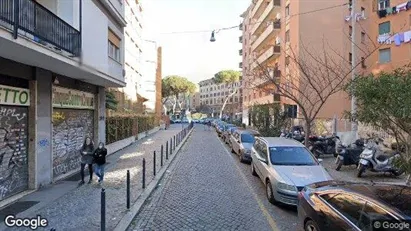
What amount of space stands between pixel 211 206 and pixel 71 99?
723cm

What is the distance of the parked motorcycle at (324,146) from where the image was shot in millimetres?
16584

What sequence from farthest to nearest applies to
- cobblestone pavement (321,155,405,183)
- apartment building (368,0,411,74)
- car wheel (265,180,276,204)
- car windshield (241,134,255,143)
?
apartment building (368,0,411,74)
car windshield (241,134,255,143)
cobblestone pavement (321,155,405,183)
car wheel (265,180,276,204)

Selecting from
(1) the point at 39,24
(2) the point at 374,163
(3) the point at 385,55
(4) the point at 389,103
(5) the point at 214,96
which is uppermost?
(5) the point at 214,96

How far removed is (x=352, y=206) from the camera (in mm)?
4629

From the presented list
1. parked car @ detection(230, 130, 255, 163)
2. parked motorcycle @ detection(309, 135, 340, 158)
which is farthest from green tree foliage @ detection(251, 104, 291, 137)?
parked motorcycle @ detection(309, 135, 340, 158)

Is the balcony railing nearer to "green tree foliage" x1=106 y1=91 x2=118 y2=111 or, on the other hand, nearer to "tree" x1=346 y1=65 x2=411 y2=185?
"tree" x1=346 y1=65 x2=411 y2=185

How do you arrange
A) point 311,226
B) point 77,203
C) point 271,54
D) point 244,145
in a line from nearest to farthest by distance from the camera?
point 311,226
point 77,203
point 244,145
point 271,54

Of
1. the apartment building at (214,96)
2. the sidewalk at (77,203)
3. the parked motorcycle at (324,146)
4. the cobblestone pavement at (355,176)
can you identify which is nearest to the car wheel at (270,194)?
the sidewalk at (77,203)

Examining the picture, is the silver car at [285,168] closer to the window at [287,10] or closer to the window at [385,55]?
the window at [385,55]

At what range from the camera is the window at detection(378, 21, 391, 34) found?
3019cm

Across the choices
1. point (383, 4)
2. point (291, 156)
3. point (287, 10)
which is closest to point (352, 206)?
point (291, 156)

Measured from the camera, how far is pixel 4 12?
6.59m

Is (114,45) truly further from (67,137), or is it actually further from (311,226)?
(311,226)

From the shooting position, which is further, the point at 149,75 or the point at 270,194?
the point at 149,75
